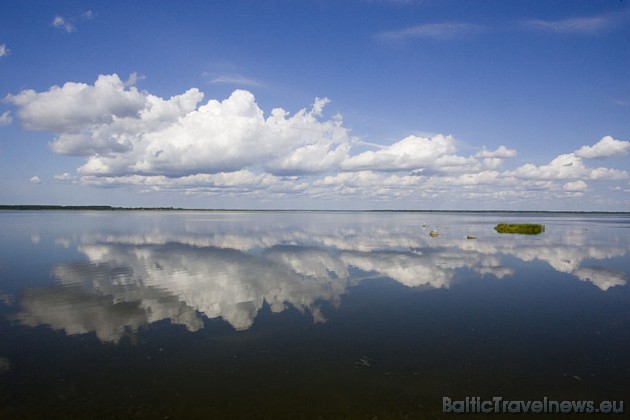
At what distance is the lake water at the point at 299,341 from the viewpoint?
419 inches

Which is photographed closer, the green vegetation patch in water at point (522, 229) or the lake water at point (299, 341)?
the lake water at point (299, 341)

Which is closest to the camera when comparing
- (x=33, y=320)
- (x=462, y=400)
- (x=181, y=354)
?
(x=462, y=400)

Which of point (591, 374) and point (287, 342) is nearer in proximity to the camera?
point (591, 374)

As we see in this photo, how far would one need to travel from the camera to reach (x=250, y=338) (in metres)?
15.3

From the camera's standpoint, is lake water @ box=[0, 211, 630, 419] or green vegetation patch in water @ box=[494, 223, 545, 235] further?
green vegetation patch in water @ box=[494, 223, 545, 235]

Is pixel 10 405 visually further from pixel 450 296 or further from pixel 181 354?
pixel 450 296

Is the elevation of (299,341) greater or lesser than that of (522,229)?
greater

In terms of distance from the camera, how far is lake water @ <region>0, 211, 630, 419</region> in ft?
34.9

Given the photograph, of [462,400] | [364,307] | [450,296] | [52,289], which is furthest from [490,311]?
[52,289]

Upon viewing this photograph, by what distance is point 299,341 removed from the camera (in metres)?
14.9

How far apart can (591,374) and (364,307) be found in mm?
10282

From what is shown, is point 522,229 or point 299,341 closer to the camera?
point 299,341

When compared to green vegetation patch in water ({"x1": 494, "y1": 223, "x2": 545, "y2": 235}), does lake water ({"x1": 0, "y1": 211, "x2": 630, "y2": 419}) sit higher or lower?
higher

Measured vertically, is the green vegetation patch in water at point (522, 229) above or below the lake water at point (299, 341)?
below
